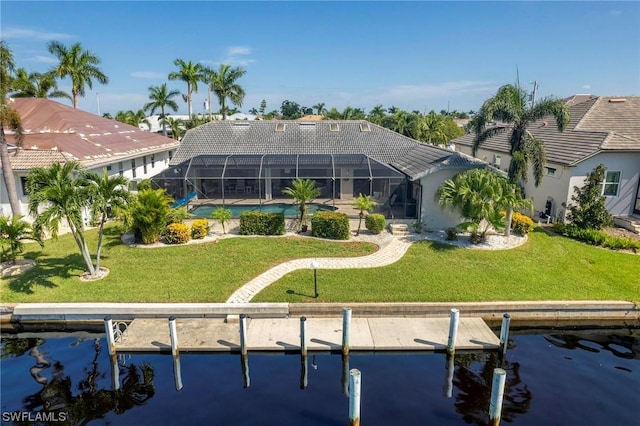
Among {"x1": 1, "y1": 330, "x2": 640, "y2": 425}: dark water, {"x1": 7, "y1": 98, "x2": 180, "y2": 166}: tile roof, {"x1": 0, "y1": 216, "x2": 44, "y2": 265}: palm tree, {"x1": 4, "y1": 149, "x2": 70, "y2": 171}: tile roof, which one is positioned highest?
{"x1": 7, "y1": 98, "x2": 180, "y2": 166}: tile roof

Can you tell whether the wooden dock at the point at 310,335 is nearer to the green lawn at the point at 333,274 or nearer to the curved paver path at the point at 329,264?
the green lawn at the point at 333,274

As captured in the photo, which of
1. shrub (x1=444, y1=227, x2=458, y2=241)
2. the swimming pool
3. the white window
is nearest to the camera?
shrub (x1=444, y1=227, x2=458, y2=241)

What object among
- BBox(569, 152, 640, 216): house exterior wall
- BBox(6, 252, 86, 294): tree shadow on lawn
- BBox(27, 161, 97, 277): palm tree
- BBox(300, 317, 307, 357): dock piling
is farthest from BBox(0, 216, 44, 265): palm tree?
BBox(569, 152, 640, 216): house exterior wall

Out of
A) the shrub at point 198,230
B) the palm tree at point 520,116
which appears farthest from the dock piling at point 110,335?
the palm tree at point 520,116

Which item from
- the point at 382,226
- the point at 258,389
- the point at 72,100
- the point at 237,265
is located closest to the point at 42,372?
the point at 258,389

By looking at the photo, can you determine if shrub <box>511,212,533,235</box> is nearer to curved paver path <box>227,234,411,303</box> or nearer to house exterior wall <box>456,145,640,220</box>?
house exterior wall <box>456,145,640,220</box>

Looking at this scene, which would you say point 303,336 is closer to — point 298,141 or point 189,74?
point 298,141

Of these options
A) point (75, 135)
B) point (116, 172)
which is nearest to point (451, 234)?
point (116, 172)
